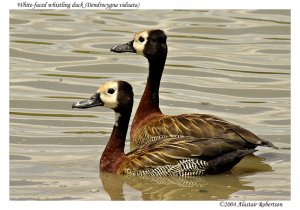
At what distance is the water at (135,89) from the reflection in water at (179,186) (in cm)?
1

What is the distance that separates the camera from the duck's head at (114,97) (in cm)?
1424

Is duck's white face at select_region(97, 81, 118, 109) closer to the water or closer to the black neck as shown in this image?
the water

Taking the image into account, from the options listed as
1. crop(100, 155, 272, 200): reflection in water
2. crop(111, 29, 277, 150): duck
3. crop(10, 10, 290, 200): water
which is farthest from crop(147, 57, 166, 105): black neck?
crop(100, 155, 272, 200): reflection in water

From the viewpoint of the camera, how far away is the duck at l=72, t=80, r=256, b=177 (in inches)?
550

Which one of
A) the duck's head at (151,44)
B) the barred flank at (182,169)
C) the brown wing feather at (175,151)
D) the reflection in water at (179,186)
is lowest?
the reflection in water at (179,186)

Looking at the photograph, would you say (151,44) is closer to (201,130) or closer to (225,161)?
(201,130)

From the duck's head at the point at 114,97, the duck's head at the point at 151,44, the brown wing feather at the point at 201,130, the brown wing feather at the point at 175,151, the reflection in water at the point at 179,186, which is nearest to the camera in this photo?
the reflection in water at the point at 179,186

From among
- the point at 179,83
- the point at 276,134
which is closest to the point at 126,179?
the point at 276,134

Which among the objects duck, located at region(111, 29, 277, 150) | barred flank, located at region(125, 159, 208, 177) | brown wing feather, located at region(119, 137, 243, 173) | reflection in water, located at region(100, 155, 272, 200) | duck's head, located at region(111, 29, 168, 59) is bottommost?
reflection in water, located at region(100, 155, 272, 200)

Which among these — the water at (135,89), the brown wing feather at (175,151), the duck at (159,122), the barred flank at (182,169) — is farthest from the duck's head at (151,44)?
the barred flank at (182,169)

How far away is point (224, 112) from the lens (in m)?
17.0

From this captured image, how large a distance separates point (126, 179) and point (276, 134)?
2.97 meters

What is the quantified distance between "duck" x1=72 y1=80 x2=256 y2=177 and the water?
141 mm

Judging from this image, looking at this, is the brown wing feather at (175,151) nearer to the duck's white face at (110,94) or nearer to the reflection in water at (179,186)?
the reflection in water at (179,186)
